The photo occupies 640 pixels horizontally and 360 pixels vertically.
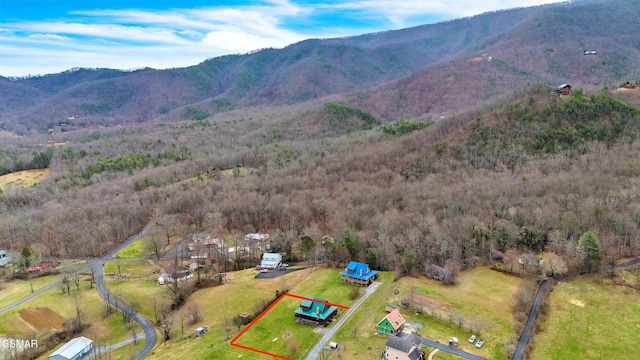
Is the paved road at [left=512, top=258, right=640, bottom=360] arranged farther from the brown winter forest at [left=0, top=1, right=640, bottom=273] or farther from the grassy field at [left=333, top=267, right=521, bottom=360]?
the brown winter forest at [left=0, top=1, right=640, bottom=273]

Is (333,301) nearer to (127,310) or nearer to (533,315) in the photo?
(533,315)

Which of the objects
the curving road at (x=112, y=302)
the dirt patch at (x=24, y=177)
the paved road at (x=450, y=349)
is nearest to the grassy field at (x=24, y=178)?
the dirt patch at (x=24, y=177)

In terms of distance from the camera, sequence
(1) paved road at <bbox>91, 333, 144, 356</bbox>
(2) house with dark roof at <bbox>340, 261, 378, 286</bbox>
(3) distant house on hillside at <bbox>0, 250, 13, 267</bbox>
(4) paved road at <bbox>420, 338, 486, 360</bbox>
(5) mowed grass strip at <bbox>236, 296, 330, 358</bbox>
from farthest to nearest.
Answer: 1. (3) distant house on hillside at <bbox>0, 250, 13, 267</bbox>
2. (2) house with dark roof at <bbox>340, 261, 378, 286</bbox>
3. (1) paved road at <bbox>91, 333, 144, 356</bbox>
4. (5) mowed grass strip at <bbox>236, 296, 330, 358</bbox>
5. (4) paved road at <bbox>420, 338, 486, 360</bbox>

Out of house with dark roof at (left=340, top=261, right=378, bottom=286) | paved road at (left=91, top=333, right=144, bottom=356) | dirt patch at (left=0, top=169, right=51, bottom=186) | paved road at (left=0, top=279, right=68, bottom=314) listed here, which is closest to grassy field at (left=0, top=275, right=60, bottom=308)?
paved road at (left=0, top=279, right=68, bottom=314)

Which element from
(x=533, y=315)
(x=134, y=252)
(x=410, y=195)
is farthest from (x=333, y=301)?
(x=134, y=252)

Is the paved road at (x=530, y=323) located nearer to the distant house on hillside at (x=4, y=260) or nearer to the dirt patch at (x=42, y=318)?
the dirt patch at (x=42, y=318)

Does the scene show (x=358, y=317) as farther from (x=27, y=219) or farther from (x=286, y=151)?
(x=286, y=151)
